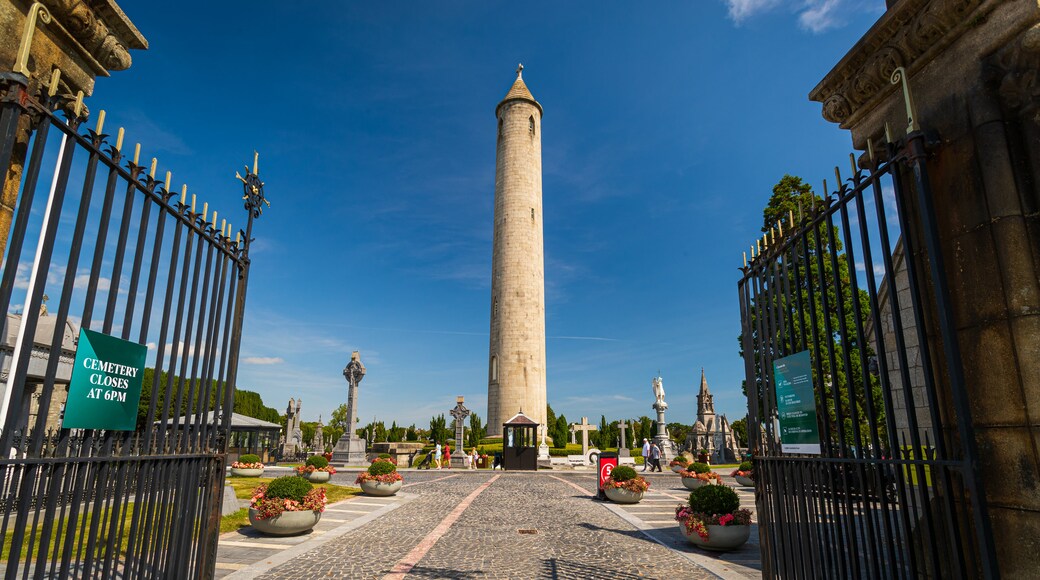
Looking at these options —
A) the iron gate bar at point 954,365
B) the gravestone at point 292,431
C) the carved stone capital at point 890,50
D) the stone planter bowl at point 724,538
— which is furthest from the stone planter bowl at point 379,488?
the gravestone at point 292,431

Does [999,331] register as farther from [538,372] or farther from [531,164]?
[531,164]

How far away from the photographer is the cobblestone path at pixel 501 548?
707 cm

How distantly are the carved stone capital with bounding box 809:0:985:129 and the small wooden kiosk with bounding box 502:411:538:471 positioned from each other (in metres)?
25.3

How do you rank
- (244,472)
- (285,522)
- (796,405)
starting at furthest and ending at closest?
(244,472) < (285,522) < (796,405)

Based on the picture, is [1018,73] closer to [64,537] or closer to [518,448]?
[64,537]

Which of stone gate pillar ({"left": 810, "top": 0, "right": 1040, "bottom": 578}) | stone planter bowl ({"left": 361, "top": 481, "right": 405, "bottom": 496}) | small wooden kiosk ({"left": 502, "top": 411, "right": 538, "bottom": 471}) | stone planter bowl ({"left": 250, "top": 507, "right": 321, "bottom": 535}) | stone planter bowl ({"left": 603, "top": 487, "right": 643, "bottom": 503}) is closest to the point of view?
stone gate pillar ({"left": 810, "top": 0, "right": 1040, "bottom": 578})

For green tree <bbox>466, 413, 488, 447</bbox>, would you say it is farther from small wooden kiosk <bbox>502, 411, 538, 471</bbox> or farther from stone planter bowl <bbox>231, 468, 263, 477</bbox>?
stone planter bowl <bbox>231, 468, 263, 477</bbox>

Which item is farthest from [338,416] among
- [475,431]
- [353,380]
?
[353,380]

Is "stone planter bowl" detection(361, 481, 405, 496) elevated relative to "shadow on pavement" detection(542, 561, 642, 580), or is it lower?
elevated

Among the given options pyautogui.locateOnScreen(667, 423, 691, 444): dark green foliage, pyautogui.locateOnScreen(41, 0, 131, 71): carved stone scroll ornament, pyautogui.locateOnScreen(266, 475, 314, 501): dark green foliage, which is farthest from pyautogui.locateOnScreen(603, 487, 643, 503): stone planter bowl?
pyautogui.locateOnScreen(667, 423, 691, 444): dark green foliage

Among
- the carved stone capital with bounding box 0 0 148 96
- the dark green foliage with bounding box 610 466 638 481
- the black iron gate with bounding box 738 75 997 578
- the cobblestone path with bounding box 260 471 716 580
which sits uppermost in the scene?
the carved stone capital with bounding box 0 0 148 96

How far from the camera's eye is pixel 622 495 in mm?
14453

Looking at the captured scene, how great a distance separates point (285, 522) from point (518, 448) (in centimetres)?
2099

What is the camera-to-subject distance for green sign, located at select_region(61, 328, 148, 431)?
337 cm
